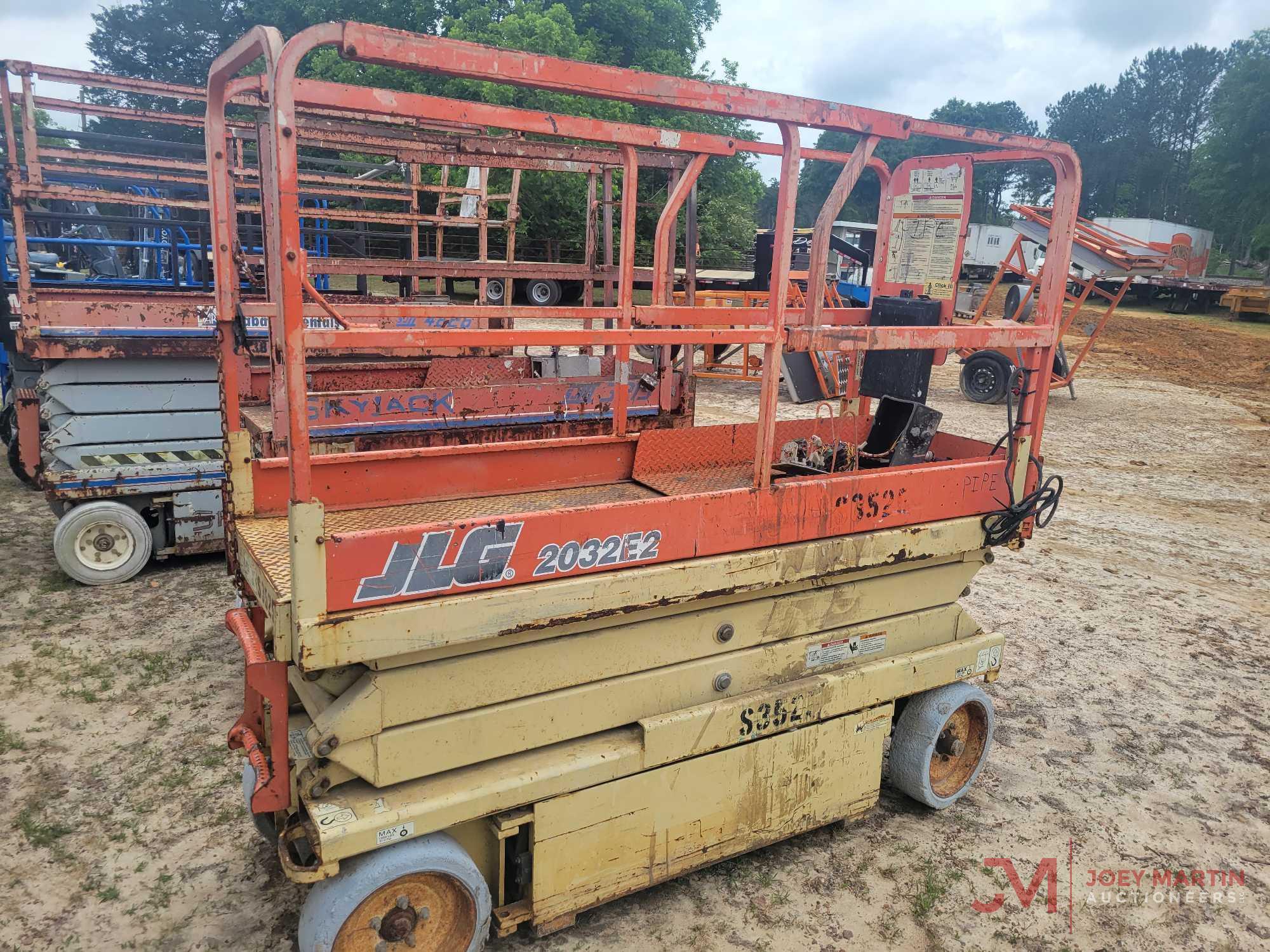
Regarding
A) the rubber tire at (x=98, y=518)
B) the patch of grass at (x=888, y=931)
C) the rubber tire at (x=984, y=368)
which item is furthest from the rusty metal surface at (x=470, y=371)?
the rubber tire at (x=984, y=368)

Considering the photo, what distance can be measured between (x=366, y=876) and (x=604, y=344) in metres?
1.67

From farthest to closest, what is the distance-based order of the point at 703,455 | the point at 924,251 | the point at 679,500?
the point at 703,455
the point at 924,251
the point at 679,500

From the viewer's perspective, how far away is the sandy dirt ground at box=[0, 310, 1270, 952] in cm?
308

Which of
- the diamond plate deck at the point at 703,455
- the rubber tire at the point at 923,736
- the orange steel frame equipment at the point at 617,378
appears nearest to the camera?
the orange steel frame equipment at the point at 617,378

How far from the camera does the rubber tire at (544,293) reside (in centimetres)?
1950

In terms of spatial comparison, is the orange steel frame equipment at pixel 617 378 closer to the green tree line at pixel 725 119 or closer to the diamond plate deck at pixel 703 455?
the diamond plate deck at pixel 703 455

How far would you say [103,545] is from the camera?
19.1 ft

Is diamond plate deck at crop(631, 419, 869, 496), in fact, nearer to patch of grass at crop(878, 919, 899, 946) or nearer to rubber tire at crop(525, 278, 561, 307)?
patch of grass at crop(878, 919, 899, 946)

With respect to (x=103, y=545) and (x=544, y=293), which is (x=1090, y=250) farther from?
(x=103, y=545)

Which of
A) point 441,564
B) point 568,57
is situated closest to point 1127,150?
point 568,57

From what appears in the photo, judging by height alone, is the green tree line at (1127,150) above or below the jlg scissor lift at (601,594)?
above

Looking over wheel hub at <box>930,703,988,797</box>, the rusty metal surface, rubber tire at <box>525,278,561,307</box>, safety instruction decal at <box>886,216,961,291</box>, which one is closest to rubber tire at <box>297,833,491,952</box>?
wheel hub at <box>930,703,988,797</box>

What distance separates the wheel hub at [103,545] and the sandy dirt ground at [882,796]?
203 mm

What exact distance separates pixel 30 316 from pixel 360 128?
2.39 meters
